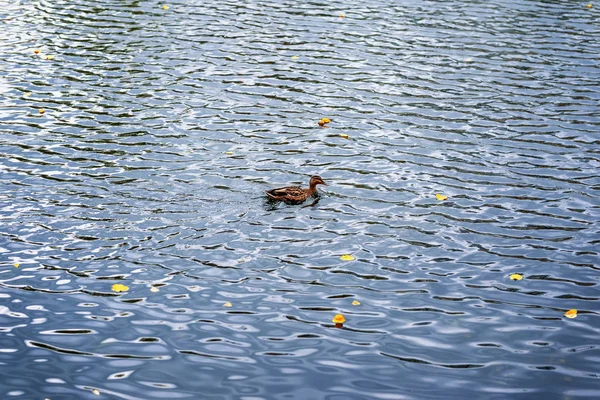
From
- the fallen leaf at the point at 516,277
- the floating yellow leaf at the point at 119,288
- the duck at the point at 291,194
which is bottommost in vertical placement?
the fallen leaf at the point at 516,277

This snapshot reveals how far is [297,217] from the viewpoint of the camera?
12.4m

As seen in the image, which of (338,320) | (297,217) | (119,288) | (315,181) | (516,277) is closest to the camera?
(338,320)

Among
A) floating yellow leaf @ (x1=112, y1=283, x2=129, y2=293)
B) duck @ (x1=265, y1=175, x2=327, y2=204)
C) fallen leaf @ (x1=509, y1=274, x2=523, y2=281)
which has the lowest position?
fallen leaf @ (x1=509, y1=274, x2=523, y2=281)

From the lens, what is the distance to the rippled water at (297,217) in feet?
28.6

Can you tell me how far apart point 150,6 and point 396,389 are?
2132cm

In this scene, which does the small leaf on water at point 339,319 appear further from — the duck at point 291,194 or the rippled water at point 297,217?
the duck at point 291,194

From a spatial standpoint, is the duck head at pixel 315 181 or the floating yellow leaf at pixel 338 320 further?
the duck head at pixel 315 181

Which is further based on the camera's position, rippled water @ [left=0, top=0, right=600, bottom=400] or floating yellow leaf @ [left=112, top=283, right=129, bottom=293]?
floating yellow leaf @ [left=112, top=283, right=129, bottom=293]

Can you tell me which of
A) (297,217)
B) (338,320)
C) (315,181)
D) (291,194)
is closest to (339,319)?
(338,320)

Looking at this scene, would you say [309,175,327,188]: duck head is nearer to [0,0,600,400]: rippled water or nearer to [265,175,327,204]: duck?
[265,175,327,204]: duck

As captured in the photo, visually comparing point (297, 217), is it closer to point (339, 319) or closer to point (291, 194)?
point (291, 194)

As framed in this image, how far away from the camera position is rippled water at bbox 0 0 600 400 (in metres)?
8.73

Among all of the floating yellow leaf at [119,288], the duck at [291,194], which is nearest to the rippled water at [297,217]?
the floating yellow leaf at [119,288]

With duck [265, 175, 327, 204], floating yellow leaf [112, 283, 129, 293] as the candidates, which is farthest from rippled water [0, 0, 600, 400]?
duck [265, 175, 327, 204]
